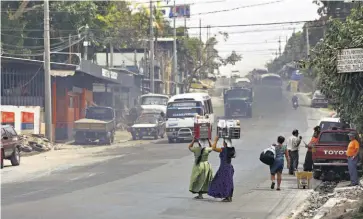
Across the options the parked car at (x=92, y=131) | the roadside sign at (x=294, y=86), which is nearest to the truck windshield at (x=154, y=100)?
the parked car at (x=92, y=131)

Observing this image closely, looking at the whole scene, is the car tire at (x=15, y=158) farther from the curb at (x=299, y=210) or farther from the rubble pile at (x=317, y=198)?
the curb at (x=299, y=210)

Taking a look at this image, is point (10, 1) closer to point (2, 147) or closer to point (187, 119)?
point (187, 119)

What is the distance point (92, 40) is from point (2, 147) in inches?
1303

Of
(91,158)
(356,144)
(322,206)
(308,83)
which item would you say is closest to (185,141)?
(91,158)

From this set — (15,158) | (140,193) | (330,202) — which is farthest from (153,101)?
(330,202)

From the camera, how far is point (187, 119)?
44875 mm

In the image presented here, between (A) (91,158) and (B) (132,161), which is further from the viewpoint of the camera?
(A) (91,158)

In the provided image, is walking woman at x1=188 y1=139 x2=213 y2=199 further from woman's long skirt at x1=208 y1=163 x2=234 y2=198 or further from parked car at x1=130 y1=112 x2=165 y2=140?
parked car at x1=130 y1=112 x2=165 y2=140

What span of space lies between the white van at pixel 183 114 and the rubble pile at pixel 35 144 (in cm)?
759

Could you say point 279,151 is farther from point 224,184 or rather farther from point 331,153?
point 224,184

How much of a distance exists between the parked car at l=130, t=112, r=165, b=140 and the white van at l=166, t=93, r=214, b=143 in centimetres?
425

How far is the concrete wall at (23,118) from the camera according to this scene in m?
41.2

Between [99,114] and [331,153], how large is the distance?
91.3 feet

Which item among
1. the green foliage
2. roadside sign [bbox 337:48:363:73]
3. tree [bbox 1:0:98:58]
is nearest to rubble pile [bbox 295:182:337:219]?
the green foliage
